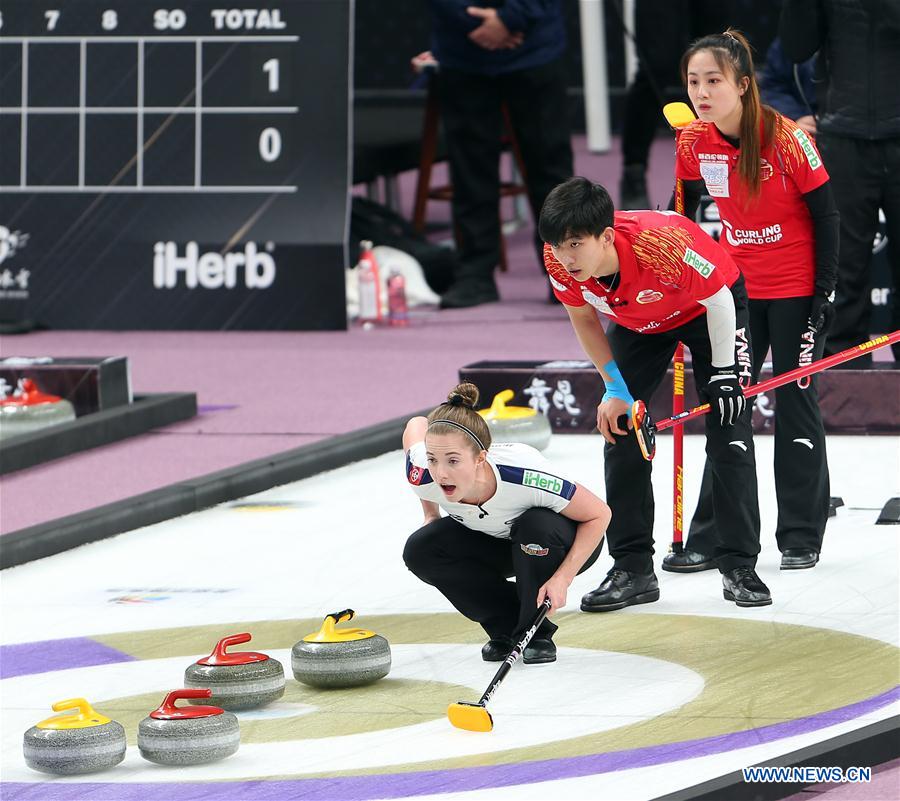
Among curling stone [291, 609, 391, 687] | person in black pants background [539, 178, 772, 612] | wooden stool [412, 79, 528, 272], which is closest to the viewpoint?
curling stone [291, 609, 391, 687]

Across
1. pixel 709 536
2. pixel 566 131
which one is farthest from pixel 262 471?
pixel 566 131

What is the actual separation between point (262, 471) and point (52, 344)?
9.40 feet

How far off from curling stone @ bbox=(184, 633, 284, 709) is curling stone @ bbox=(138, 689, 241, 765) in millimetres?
247

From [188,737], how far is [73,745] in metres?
0.20

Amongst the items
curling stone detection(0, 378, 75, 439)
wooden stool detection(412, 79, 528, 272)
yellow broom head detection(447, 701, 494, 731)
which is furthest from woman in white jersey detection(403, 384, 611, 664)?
wooden stool detection(412, 79, 528, 272)

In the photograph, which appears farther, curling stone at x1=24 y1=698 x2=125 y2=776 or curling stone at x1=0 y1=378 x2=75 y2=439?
curling stone at x1=0 y1=378 x2=75 y2=439

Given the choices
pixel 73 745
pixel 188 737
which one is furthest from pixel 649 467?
pixel 73 745

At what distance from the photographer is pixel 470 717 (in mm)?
3365

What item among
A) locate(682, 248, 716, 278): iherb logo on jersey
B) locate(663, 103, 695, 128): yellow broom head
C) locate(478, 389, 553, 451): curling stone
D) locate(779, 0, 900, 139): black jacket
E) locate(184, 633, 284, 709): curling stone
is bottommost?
locate(184, 633, 284, 709): curling stone

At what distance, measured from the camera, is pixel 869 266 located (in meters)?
5.74

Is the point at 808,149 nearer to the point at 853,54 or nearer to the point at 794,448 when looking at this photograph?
the point at 794,448

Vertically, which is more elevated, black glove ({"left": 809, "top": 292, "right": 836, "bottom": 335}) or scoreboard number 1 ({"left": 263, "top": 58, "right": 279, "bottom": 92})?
scoreboard number 1 ({"left": 263, "top": 58, "right": 279, "bottom": 92})

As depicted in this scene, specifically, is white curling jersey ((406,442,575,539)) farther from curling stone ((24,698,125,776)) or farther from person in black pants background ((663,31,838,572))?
curling stone ((24,698,125,776))

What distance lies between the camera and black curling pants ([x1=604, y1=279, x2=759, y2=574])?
13.8 feet
